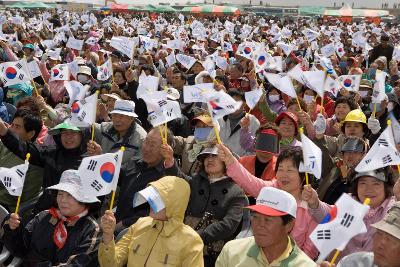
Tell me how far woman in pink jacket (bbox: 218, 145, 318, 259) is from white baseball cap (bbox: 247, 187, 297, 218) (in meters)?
0.76

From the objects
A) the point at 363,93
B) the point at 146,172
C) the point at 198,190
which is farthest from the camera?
the point at 363,93

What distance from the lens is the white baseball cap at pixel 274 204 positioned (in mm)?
3367

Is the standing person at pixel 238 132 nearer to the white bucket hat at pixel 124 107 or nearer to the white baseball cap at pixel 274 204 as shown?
the white bucket hat at pixel 124 107

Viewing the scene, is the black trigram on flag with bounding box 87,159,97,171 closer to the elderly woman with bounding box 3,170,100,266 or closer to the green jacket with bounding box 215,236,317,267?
the elderly woman with bounding box 3,170,100,266

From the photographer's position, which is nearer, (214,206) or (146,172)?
(214,206)

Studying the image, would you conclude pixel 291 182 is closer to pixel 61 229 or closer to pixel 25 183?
pixel 61 229

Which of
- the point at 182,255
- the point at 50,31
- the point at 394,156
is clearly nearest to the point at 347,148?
the point at 394,156

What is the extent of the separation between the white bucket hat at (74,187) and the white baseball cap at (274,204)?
131 cm

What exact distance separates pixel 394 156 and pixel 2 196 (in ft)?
11.6

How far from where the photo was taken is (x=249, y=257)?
3.37m

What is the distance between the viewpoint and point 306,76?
7.60 meters

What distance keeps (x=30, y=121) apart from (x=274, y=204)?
3179mm

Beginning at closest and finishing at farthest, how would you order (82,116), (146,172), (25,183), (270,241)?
(270,241)
(146,172)
(25,183)
(82,116)

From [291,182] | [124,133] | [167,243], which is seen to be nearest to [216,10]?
[124,133]
